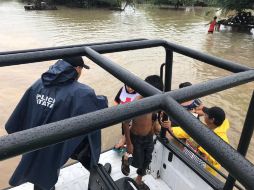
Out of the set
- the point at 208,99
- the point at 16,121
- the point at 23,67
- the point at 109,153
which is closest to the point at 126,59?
the point at 23,67

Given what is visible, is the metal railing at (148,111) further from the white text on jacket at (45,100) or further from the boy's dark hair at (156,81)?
the boy's dark hair at (156,81)

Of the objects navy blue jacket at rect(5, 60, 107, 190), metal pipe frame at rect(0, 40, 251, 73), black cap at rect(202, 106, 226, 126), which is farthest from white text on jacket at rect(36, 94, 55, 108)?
black cap at rect(202, 106, 226, 126)

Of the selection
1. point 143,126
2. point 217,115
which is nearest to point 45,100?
point 143,126

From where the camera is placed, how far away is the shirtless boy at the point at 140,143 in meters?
3.33

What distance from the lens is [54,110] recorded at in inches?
93.4

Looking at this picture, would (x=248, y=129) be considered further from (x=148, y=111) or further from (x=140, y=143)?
(x=140, y=143)

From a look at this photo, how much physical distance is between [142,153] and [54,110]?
4.45 feet

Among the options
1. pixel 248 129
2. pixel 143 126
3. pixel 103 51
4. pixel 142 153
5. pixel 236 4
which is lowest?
pixel 236 4

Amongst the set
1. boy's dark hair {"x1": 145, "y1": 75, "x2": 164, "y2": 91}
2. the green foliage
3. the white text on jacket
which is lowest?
the green foliage

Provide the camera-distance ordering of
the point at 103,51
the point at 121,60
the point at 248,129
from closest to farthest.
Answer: the point at 248,129 → the point at 103,51 → the point at 121,60

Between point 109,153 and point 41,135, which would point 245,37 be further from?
point 41,135

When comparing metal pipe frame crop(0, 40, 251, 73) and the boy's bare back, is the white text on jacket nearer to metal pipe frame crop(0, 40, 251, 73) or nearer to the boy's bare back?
metal pipe frame crop(0, 40, 251, 73)

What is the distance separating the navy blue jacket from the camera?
7.64 feet

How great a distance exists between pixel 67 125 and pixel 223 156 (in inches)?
16.5
